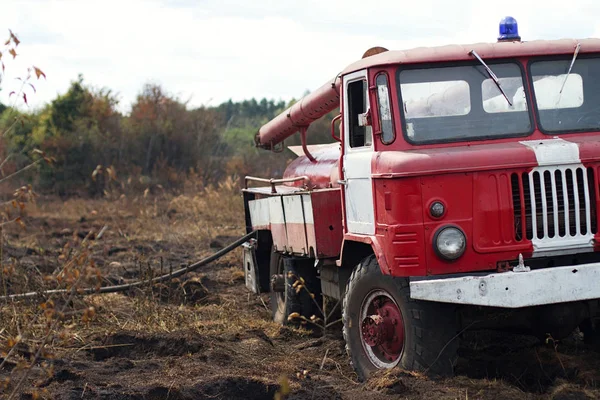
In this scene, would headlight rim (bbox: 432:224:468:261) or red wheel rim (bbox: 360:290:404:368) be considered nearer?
headlight rim (bbox: 432:224:468:261)

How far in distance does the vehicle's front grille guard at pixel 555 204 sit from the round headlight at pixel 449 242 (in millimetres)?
383

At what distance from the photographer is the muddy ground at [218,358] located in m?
6.21

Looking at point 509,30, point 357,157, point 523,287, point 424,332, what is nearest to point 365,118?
point 357,157

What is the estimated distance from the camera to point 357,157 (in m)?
7.34

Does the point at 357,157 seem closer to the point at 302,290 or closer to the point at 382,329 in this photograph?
the point at 382,329

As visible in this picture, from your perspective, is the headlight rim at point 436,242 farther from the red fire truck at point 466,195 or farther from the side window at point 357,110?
the side window at point 357,110

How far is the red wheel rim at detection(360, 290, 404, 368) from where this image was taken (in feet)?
22.5

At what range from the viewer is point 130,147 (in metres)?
32.8

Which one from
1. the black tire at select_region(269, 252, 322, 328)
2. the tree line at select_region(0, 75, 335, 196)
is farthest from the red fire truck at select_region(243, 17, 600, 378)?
the tree line at select_region(0, 75, 335, 196)

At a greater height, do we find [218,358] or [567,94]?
[567,94]

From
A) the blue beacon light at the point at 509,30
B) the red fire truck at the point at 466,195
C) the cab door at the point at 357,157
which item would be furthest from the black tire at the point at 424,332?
the blue beacon light at the point at 509,30

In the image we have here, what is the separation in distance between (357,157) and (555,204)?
161cm

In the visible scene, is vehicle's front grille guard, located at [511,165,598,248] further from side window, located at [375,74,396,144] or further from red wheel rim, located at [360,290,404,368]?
red wheel rim, located at [360,290,404,368]

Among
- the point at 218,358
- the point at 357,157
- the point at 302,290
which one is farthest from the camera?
the point at 302,290
